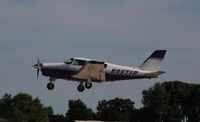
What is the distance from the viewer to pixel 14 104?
160 m

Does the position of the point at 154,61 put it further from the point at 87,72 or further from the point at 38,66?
the point at 38,66

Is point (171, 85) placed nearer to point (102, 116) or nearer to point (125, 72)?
point (102, 116)

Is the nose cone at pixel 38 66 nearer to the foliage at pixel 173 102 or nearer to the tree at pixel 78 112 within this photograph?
the foliage at pixel 173 102

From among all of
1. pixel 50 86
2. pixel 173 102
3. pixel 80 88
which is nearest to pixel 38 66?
pixel 50 86

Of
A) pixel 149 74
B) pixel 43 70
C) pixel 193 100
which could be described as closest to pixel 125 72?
pixel 149 74

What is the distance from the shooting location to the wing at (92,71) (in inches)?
2480

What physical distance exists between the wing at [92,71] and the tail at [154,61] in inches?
209

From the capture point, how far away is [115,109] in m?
162

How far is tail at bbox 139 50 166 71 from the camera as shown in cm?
6731


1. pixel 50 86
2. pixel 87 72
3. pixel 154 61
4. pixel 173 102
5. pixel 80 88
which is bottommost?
pixel 80 88

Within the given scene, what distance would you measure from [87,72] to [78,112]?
309 ft

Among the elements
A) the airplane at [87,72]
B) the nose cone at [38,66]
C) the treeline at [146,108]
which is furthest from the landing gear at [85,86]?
the treeline at [146,108]

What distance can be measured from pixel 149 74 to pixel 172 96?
75.1 m

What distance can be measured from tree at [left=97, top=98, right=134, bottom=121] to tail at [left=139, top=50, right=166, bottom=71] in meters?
84.6
